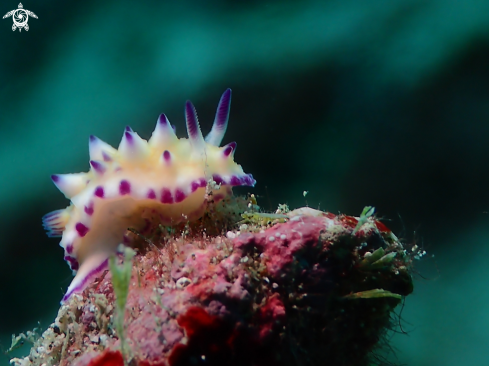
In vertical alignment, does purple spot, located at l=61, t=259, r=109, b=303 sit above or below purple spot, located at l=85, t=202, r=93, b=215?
below

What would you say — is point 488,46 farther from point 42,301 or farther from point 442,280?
point 42,301

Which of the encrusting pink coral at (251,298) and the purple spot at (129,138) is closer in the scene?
the encrusting pink coral at (251,298)

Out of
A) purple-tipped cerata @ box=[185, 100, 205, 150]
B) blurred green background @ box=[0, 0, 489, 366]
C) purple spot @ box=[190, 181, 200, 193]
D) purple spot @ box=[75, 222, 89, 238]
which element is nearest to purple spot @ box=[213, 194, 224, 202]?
purple spot @ box=[190, 181, 200, 193]

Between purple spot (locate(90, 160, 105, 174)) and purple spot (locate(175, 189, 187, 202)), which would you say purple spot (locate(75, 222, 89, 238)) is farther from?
purple spot (locate(175, 189, 187, 202))

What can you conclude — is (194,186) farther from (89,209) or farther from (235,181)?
(89,209)

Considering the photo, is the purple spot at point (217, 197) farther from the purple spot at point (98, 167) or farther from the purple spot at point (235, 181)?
the purple spot at point (98, 167)

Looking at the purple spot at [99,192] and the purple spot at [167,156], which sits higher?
the purple spot at [167,156]

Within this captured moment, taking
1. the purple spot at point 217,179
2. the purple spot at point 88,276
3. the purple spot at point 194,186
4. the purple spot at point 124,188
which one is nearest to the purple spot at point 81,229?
the purple spot at point 88,276
